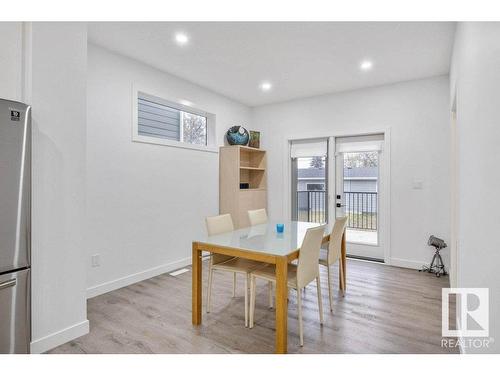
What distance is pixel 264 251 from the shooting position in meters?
2.05

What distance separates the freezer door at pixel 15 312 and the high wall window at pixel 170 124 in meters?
1.99

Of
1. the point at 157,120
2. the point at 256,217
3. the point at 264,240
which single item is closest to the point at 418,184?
the point at 256,217

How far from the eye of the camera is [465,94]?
1.95 meters

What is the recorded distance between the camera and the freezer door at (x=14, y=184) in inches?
66.6

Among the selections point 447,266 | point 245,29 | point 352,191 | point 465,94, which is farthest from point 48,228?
point 447,266

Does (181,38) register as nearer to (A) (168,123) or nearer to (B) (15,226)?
(A) (168,123)

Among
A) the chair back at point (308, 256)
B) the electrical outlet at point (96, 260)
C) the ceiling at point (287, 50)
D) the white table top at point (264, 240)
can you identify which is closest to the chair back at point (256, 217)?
the white table top at point (264, 240)

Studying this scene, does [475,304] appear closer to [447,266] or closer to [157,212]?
[447,266]

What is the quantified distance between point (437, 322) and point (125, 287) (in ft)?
10.2

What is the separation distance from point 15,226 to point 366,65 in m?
3.77

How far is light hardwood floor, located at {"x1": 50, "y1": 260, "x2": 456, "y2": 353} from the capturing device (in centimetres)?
204

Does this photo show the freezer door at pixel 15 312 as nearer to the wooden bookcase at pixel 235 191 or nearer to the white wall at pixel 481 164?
the white wall at pixel 481 164

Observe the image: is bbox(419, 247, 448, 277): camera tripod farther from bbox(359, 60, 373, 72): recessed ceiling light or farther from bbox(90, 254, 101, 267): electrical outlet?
bbox(90, 254, 101, 267): electrical outlet

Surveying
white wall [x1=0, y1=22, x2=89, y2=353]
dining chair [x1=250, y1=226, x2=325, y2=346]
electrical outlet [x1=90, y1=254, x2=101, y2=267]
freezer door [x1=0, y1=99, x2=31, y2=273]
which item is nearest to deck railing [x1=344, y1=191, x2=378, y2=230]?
dining chair [x1=250, y1=226, x2=325, y2=346]
